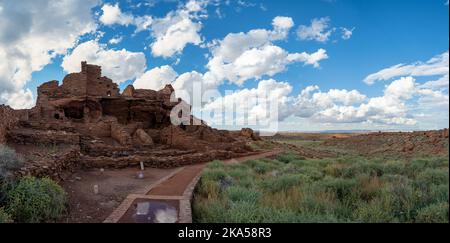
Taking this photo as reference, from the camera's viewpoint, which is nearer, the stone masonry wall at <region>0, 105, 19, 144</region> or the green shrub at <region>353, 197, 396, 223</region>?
the green shrub at <region>353, 197, 396, 223</region>

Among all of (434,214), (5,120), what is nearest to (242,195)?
(434,214)

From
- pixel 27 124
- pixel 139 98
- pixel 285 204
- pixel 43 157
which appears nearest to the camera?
pixel 285 204

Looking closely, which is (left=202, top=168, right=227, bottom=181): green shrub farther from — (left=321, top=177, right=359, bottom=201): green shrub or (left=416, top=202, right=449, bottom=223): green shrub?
(left=416, top=202, right=449, bottom=223): green shrub

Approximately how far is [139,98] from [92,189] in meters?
15.0

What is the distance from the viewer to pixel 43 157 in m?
9.40

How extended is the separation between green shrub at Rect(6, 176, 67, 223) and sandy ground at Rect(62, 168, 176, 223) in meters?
0.34

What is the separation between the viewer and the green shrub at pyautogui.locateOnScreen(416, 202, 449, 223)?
463 cm

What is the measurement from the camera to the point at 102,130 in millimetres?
17828

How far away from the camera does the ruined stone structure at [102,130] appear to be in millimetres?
12484

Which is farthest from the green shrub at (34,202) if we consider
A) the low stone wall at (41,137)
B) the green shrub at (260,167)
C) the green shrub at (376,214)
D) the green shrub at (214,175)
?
the green shrub at (260,167)

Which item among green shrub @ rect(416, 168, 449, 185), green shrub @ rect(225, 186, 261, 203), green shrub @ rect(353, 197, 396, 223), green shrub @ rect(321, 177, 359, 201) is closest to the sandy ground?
green shrub @ rect(225, 186, 261, 203)
